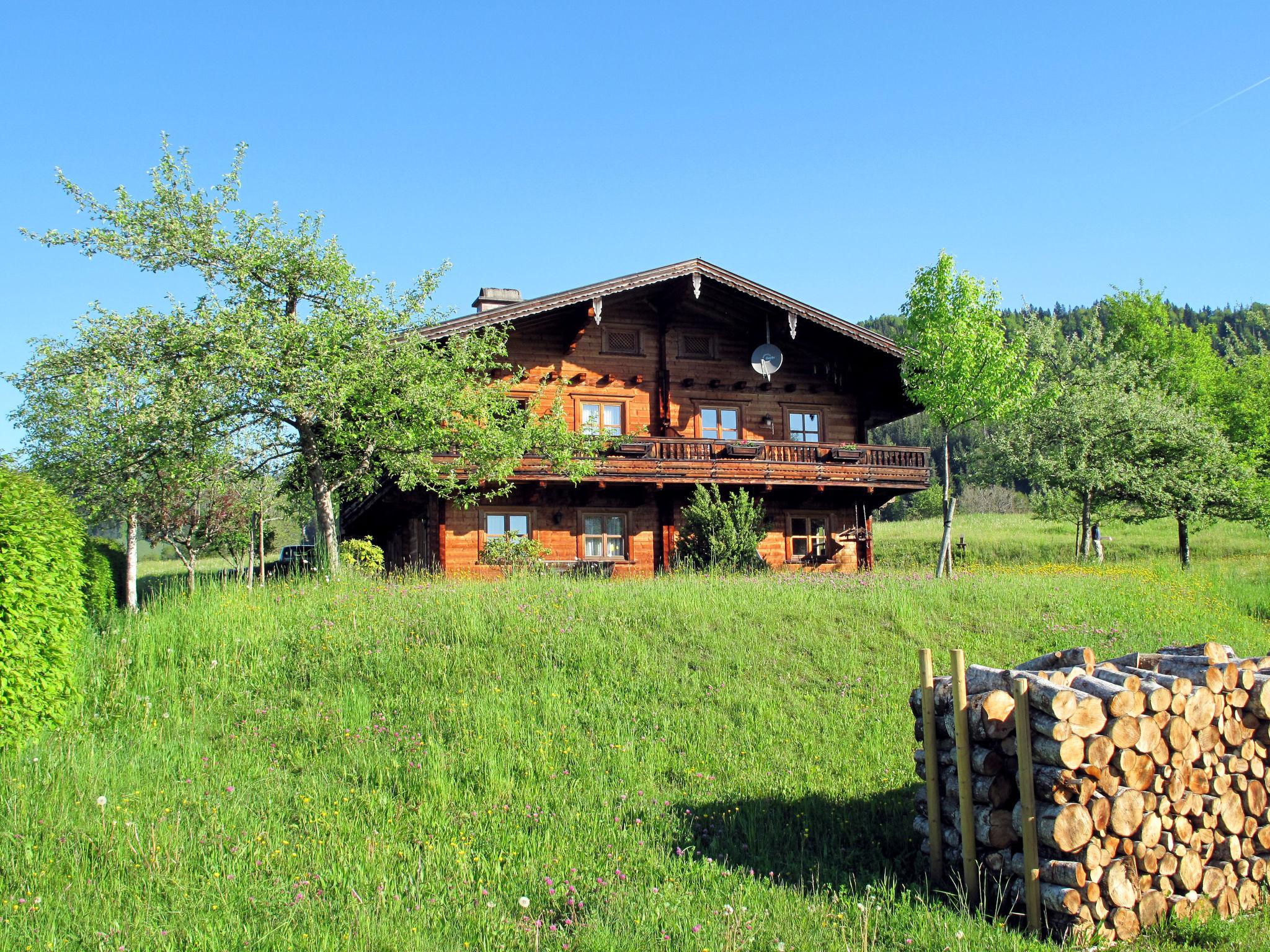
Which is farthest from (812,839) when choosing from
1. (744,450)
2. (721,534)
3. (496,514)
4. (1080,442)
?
(1080,442)

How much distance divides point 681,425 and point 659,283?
13.3ft

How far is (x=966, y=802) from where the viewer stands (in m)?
7.58


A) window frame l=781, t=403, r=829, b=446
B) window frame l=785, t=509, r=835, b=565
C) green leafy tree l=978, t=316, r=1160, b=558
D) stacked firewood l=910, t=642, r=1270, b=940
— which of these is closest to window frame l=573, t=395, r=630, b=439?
window frame l=781, t=403, r=829, b=446

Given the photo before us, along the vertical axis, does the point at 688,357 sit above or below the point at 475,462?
above

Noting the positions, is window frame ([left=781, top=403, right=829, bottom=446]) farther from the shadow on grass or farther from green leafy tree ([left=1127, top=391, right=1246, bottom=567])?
the shadow on grass

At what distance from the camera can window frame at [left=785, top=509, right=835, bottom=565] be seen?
27.7m

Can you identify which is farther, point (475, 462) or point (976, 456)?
point (976, 456)

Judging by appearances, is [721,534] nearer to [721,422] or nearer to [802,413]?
[721,422]

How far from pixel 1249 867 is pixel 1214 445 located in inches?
1203

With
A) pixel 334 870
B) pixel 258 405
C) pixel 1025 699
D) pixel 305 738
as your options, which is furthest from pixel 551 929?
pixel 258 405

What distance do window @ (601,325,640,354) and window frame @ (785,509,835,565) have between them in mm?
6496

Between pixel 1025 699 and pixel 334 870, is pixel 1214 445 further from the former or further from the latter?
pixel 334 870

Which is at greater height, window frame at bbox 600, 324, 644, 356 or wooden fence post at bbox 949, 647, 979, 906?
window frame at bbox 600, 324, 644, 356

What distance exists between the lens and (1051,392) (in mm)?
32375
